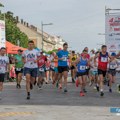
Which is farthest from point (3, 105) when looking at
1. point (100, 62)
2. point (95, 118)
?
point (100, 62)

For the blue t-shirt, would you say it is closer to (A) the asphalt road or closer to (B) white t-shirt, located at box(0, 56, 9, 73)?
(B) white t-shirt, located at box(0, 56, 9, 73)

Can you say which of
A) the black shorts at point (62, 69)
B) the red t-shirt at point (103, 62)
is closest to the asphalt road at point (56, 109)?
the red t-shirt at point (103, 62)

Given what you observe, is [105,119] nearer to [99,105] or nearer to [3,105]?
[99,105]

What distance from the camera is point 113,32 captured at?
23.0 m

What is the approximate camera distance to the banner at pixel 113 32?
74.7ft

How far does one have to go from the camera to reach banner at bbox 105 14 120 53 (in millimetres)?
22781

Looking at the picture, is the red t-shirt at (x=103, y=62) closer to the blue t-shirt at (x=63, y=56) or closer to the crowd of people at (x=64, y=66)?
the crowd of people at (x=64, y=66)

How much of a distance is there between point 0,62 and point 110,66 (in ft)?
17.6

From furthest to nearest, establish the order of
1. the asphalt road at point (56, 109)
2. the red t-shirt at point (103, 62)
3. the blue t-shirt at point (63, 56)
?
1. the blue t-shirt at point (63, 56)
2. the red t-shirt at point (103, 62)
3. the asphalt road at point (56, 109)

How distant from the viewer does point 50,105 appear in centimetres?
1269

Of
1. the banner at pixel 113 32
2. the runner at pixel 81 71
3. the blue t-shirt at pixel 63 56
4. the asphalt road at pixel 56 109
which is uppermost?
the banner at pixel 113 32

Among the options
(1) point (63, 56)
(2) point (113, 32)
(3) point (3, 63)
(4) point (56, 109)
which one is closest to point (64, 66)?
(1) point (63, 56)

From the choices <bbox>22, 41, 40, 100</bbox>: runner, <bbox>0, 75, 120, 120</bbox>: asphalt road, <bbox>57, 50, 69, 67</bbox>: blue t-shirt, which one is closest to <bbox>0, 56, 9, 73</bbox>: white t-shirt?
<bbox>22, 41, 40, 100</bbox>: runner

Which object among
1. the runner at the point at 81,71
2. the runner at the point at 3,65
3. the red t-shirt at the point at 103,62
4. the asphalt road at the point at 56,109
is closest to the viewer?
the asphalt road at the point at 56,109
